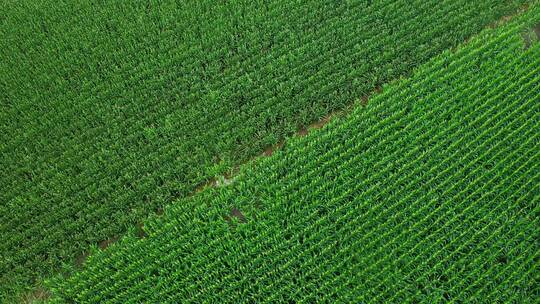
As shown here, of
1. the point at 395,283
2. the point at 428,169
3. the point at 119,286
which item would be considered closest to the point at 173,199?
the point at 119,286

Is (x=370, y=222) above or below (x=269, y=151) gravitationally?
below

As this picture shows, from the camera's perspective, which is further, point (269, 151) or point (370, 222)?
point (269, 151)

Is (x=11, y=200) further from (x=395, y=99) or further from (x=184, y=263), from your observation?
(x=395, y=99)

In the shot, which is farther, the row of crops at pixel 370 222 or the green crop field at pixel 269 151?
the green crop field at pixel 269 151

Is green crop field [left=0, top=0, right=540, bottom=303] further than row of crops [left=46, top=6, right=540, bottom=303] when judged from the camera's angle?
Yes
